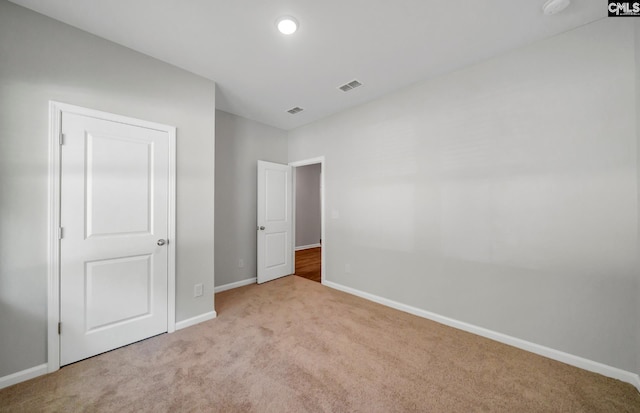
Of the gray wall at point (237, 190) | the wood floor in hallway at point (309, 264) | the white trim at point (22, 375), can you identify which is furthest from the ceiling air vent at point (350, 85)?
the white trim at point (22, 375)

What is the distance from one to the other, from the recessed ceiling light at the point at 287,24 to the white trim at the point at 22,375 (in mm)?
3252

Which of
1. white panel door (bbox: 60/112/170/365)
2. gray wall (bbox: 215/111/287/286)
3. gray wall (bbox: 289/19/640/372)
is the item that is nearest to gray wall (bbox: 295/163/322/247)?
gray wall (bbox: 215/111/287/286)

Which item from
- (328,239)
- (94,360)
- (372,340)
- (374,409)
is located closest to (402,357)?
(372,340)

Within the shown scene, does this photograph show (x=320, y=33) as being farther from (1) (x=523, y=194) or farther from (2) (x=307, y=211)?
(2) (x=307, y=211)

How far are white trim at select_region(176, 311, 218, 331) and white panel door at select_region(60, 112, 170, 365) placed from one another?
5.3 inches

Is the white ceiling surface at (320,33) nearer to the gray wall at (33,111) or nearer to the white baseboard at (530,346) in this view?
the gray wall at (33,111)

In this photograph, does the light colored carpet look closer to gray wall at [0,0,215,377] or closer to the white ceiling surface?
gray wall at [0,0,215,377]

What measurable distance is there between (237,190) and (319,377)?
9.61 feet

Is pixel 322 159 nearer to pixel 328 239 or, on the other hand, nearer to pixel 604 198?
pixel 328 239

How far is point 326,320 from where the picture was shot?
2.62m

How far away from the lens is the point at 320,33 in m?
1.96

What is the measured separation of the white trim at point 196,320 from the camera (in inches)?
95.7

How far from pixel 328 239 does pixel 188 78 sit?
9.23 feet

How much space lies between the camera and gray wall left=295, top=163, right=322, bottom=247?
6887mm
